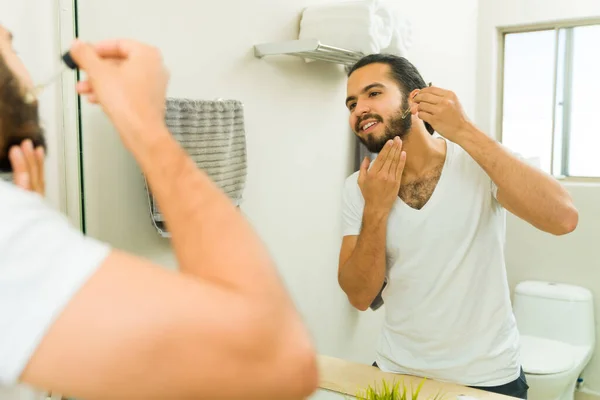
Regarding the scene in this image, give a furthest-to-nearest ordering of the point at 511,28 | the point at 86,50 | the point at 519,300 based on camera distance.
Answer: the point at 519,300
the point at 511,28
the point at 86,50

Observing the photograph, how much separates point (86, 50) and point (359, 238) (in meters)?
A: 0.93

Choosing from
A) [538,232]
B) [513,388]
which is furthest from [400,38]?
[513,388]

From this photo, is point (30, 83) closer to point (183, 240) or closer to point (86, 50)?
point (86, 50)

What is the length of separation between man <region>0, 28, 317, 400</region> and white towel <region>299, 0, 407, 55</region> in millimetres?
1074

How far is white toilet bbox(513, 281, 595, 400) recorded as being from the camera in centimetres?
177

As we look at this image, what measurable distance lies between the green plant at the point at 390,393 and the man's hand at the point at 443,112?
59cm

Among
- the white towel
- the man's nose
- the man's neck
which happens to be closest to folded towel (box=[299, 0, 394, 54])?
the white towel

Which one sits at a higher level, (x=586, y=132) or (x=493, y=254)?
(x=586, y=132)

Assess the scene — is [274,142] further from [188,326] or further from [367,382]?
[188,326]

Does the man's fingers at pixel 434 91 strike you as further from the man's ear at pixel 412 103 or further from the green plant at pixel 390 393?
the green plant at pixel 390 393

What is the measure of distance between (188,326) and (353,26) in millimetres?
1236

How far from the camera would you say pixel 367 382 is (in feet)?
3.95

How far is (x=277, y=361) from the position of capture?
1.23 feet

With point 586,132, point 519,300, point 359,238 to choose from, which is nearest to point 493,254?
point 359,238
